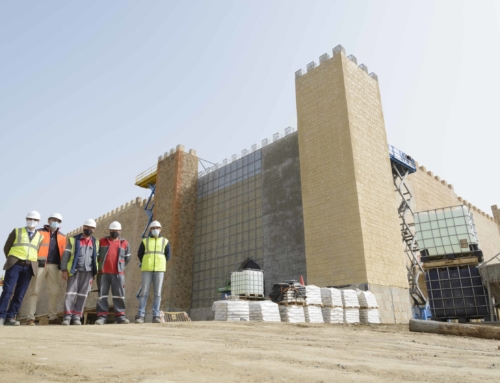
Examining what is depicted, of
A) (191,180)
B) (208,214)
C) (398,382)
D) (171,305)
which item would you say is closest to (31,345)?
(398,382)

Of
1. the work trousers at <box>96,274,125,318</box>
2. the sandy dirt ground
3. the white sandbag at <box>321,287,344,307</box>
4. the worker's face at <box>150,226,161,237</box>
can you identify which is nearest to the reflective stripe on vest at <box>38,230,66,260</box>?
the work trousers at <box>96,274,125,318</box>

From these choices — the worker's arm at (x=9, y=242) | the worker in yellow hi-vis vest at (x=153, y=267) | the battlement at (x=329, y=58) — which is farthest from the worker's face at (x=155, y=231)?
the battlement at (x=329, y=58)

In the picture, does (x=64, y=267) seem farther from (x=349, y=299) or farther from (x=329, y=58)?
(x=329, y=58)

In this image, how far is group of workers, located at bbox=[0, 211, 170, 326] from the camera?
285 inches

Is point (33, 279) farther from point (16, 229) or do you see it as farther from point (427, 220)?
point (427, 220)

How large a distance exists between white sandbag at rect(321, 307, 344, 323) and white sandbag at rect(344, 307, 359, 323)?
0.88 feet

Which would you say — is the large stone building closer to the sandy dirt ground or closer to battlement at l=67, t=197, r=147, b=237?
battlement at l=67, t=197, r=147, b=237

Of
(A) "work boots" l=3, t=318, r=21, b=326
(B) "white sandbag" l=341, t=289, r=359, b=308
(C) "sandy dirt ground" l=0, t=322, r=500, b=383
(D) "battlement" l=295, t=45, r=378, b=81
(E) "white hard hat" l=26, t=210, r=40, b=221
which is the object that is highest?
(D) "battlement" l=295, t=45, r=378, b=81

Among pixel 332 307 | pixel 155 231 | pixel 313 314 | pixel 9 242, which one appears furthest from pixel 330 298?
pixel 9 242

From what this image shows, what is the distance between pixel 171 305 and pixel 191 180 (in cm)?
768

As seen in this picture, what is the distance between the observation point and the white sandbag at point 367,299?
41.9ft

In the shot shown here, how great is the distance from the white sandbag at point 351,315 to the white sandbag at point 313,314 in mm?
1062

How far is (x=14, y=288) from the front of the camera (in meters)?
7.20

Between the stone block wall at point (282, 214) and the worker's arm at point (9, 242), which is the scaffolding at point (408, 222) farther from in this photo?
the worker's arm at point (9, 242)
